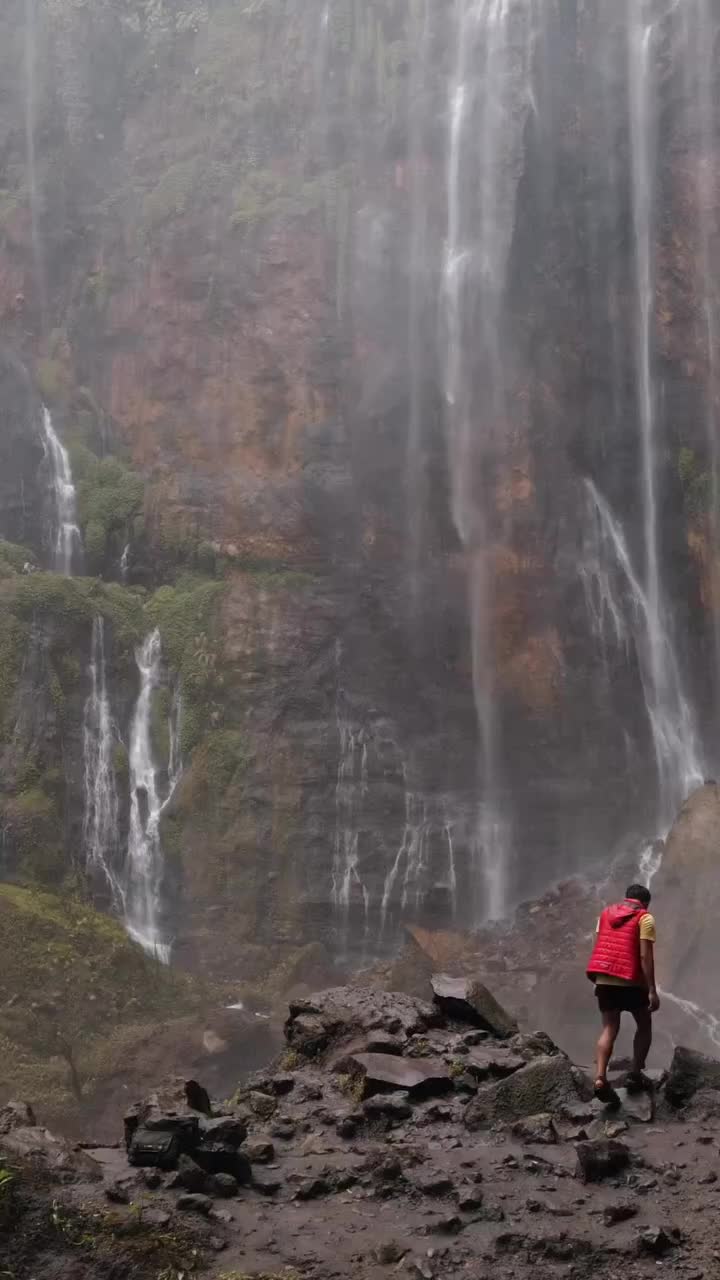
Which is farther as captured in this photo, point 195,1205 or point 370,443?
point 370,443

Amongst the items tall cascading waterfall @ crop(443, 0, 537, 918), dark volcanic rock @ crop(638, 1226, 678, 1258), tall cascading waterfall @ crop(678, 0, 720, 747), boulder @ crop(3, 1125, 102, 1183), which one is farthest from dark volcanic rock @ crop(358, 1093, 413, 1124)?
tall cascading waterfall @ crop(678, 0, 720, 747)

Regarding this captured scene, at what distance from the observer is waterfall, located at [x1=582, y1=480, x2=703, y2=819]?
2414 centimetres

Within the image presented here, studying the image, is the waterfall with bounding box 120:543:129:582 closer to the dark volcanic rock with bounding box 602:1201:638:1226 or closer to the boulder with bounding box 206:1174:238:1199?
the boulder with bounding box 206:1174:238:1199

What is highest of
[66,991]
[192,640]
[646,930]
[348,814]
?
[192,640]

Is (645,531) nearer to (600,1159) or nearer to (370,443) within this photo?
(370,443)

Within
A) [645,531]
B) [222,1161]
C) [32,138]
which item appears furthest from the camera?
[32,138]

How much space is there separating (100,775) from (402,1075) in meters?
15.3

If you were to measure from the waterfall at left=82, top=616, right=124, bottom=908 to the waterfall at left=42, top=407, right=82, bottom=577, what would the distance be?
122 inches

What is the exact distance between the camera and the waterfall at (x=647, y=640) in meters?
24.1

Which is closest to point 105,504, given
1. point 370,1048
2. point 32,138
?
point 32,138

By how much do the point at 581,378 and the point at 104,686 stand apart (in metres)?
13.7

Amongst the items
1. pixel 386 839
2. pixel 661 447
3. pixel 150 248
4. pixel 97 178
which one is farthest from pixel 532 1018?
pixel 97 178

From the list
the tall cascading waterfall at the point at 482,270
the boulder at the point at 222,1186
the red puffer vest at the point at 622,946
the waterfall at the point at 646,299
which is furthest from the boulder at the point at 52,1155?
the waterfall at the point at 646,299

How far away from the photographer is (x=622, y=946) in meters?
7.35
